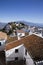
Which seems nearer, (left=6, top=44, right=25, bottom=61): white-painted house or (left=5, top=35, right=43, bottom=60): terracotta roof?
(left=5, top=35, right=43, bottom=60): terracotta roof

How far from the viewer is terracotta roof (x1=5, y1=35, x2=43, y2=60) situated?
13.7 metres

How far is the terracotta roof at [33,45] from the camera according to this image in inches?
538

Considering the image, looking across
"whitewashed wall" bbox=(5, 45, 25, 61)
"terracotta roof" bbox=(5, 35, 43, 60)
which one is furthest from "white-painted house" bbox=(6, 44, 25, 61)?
"terracotta roof" bbox=(5, 35, 43, 60)

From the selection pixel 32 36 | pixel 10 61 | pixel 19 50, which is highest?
pixel 32 36

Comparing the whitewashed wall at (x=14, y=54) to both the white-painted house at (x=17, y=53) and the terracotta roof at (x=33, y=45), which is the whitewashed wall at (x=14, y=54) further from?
the terracotta roof at (x=33, y=45)

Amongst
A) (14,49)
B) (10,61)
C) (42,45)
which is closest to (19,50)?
(14,49)

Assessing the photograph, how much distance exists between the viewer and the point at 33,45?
14422mm

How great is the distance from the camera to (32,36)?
51.2 feet

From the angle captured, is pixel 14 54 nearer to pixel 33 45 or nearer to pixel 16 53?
pixel 16 53

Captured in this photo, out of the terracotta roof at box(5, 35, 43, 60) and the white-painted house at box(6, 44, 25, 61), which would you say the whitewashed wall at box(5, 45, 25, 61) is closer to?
the white-painted house at box(6, 44, 25, 61)

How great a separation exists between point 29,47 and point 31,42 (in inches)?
28.5

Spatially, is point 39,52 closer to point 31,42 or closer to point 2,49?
point 31,42

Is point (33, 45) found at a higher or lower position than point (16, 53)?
higher

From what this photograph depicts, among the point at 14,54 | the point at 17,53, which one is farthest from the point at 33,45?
the point at 14,54
